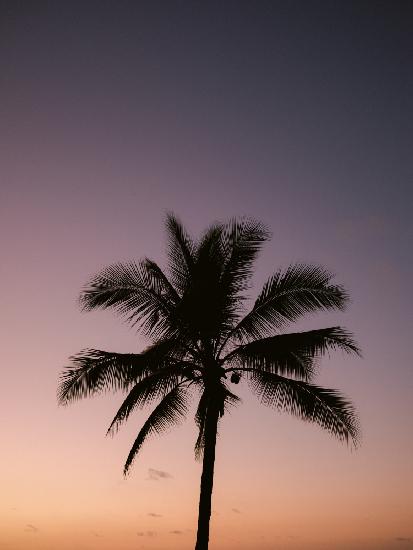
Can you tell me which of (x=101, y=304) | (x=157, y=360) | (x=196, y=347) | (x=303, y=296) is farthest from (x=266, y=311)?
(x=101, y=304)

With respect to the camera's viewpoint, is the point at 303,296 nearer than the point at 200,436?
Yes

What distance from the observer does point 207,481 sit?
11.2 m

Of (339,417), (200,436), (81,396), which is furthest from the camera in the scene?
(200,436)

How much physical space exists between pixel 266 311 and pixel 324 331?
1338 millimetres

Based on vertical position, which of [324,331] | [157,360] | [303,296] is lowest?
[157,360]

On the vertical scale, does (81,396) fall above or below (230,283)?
below

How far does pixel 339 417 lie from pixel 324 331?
1827 mm

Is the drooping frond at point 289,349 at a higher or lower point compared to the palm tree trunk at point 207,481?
higher

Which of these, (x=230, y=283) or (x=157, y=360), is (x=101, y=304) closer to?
(x=157, y=360)

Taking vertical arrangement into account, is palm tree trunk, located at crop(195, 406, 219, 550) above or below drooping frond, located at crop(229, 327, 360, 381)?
below

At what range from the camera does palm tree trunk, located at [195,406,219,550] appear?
10.8m

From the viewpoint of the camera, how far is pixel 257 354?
12.2 metres

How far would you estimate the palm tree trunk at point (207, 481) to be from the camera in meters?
10.8

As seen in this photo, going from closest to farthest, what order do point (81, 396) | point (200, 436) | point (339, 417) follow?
1. point (339, 417)
2. point (81, 396)
3. point (200, 436)
